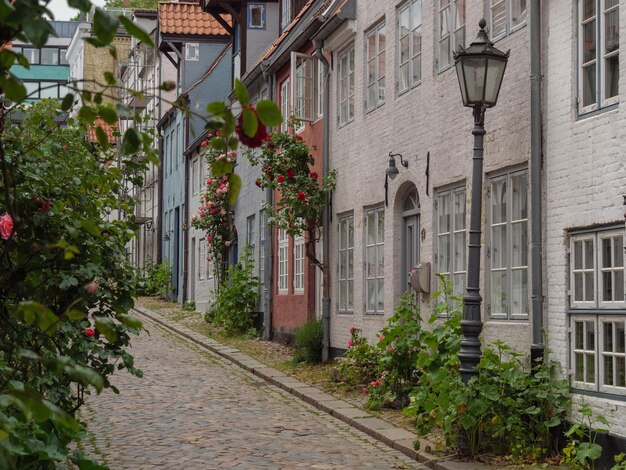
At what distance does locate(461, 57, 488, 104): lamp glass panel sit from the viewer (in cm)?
912

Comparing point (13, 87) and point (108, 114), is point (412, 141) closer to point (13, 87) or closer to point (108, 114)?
point (108, 114)

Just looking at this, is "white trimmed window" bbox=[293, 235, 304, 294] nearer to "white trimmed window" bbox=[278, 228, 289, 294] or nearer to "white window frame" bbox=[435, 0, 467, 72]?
"white trimmed window" bbox=[278, 228, 289, 294]

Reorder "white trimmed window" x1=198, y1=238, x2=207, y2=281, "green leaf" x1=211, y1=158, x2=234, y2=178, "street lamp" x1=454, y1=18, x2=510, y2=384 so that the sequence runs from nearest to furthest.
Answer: "green leaf" x1=211, y1=158, x2=234, y2=178
"street lamp" x1=454, y1=18, x2=510, y2=384
"white trimmed window" x1=198, y1=238, x2=207, y2=281

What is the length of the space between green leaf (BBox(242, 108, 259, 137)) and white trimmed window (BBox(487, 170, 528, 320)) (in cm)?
745

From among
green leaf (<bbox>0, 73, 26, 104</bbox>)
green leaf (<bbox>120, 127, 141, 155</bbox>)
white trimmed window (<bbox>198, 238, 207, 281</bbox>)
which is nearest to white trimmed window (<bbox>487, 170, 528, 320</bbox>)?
green leaf (<bbox>120, 127, 141, 155</bbox>)

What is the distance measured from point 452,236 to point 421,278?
85 cm

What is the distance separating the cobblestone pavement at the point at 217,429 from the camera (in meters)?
9.04

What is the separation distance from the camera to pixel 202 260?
30969mm

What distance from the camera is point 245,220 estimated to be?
2434 cm

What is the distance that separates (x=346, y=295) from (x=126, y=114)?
1354cm

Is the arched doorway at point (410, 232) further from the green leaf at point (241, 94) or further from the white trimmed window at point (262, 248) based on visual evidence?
the green leaf at point (241, 94)

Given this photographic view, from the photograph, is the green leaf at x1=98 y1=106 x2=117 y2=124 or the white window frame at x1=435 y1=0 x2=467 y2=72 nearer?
the green leaf at x1=98 y1=106 x2=117 y2=124

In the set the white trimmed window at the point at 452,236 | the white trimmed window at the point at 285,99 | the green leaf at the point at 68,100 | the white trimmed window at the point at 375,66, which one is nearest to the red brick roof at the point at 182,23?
the white trimmed window at the point at 285,99

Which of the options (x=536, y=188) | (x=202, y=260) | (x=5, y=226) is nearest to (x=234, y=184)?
(x=5, y=226)
